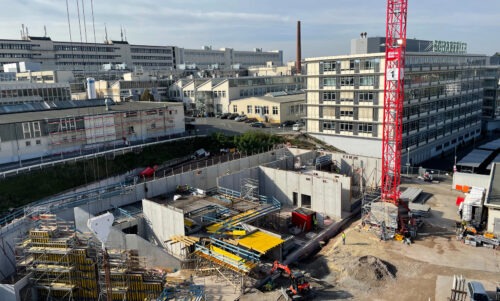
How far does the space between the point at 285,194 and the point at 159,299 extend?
17675mm

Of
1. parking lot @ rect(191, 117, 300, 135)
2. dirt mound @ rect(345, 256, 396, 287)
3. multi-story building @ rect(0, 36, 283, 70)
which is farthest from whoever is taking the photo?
multi-story building @ rect(0, 36, 283, 70)

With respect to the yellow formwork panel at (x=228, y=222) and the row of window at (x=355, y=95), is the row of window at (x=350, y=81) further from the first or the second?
the yellow formwork panel at (x=228, y=222)

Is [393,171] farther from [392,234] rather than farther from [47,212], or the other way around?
[47,212]

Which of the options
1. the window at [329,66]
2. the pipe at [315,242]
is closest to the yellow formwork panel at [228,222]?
the pipe at [315,242]

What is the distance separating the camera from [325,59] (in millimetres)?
48281

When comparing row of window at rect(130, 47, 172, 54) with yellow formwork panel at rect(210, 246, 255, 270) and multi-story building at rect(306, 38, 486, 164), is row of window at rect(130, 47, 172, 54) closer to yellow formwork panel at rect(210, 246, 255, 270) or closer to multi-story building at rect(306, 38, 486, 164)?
multi-story building at rect(306, 38, 486, 164)

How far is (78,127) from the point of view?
41.1 meters

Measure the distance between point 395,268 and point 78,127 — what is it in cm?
3317

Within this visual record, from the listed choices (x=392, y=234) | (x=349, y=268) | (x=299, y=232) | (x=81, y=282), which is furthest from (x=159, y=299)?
(x=392, y=234)

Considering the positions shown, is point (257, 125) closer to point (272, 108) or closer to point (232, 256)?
point (272, 108)

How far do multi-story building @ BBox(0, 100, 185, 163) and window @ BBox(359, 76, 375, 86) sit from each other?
891 inches

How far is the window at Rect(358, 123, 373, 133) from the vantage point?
46.4 m

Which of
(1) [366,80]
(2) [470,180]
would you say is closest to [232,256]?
(2) [470,180]

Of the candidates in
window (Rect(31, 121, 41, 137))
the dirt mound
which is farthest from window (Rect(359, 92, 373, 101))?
window (Rect(31, 121, 41, 137))
